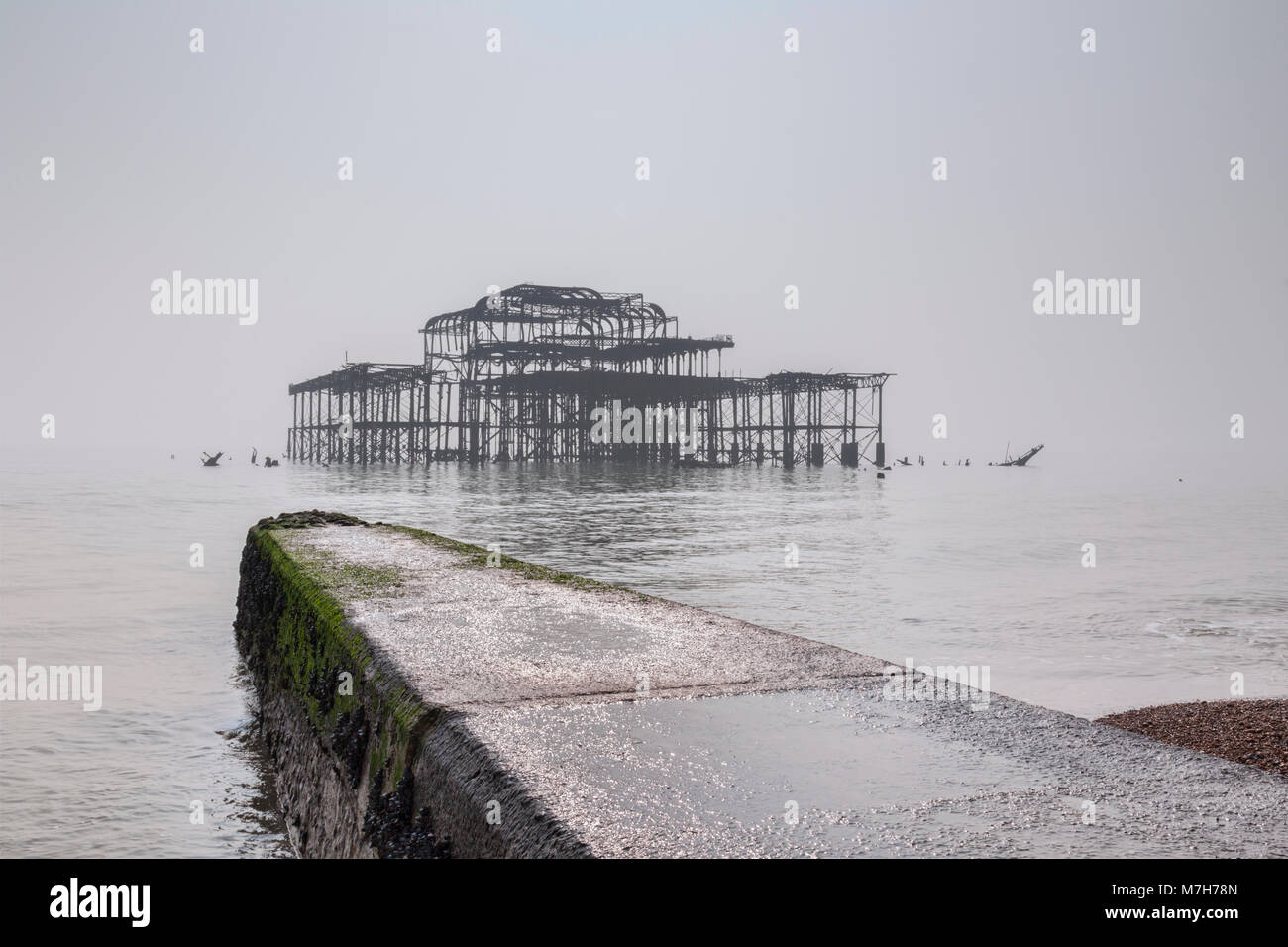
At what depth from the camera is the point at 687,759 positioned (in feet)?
10.6

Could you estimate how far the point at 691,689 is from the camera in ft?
13.7

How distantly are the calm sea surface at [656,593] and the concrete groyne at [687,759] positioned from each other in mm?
1027

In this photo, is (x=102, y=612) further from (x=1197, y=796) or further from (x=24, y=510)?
(x=24, y=510)

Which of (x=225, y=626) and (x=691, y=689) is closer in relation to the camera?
(x=691, y=689)

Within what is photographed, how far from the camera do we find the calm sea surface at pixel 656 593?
586cm

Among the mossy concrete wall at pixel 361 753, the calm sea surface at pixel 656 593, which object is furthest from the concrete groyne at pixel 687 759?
the calm sea surface at pixel 656 593

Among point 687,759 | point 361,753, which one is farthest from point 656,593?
point 687,759

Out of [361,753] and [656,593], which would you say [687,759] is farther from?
[656,593]

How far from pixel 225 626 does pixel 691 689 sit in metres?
9.45

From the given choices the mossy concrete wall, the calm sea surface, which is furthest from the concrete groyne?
the calm sea surface

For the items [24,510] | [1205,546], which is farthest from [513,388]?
[1205,546]

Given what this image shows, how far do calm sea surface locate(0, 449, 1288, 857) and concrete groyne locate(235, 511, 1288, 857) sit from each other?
3.37 feet

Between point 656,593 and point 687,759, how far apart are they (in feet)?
33.2

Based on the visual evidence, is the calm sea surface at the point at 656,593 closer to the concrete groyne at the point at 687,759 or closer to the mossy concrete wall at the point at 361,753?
the mossy concrete wall at the point at 361,753
